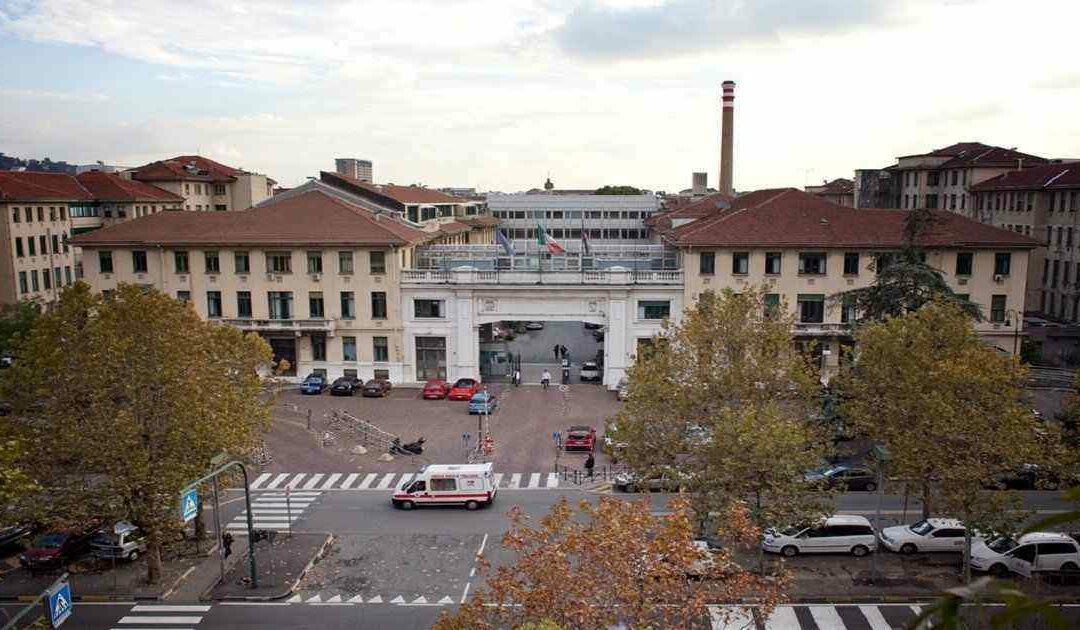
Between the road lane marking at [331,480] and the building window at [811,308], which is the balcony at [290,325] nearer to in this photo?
the road lane marking at [331,480]

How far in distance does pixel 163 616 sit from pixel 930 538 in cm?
2856

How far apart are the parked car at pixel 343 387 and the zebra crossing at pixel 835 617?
124 ft

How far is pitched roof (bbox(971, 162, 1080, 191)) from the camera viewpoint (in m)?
72.5

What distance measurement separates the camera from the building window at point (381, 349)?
59969 millimetres

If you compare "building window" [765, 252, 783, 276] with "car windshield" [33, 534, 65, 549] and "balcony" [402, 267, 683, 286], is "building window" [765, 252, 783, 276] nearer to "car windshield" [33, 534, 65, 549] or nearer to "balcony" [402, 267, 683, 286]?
"balcony" [402, 267, 683, 286]

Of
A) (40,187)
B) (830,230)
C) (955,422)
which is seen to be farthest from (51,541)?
(40,187)

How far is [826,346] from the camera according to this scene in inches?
2242

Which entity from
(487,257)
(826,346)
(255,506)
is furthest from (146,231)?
(826,346)

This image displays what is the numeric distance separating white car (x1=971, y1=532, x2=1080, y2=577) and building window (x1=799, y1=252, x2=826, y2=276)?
29.4 meters

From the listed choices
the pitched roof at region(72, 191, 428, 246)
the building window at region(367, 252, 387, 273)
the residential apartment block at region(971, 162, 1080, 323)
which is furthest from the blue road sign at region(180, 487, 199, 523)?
the residential apartment block at region(971, 162, 1080, 323)

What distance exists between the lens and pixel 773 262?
56625 mm

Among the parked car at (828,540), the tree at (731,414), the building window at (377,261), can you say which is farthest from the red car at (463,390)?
the parked car at (828,540)

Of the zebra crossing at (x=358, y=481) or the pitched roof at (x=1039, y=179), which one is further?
the pitched roof at (x=1039, y=179)

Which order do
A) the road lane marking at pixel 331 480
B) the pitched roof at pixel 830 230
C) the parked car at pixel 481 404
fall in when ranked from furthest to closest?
the pitched roof at pixel 830 230, the parked car at pixel 481 404, the road lane marking at pixel 331 480
